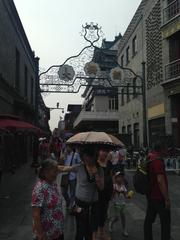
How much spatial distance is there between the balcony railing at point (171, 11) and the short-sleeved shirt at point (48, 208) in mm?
17848

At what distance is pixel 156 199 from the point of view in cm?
606

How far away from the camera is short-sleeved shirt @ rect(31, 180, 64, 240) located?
4.36m

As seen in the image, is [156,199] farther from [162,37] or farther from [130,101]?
[130,101]

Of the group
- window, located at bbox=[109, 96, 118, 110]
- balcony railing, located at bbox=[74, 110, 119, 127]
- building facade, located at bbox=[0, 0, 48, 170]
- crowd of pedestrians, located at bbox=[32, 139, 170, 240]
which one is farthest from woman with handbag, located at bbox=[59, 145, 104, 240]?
window, located at bbox=[109, 96, 118, 110]

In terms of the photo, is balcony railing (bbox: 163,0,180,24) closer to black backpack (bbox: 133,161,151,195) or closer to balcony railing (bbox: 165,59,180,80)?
balcony railing (bbox: 165,59,180,80)

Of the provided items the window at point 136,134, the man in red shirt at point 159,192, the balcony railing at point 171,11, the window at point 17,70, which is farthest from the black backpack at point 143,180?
the window at point 136,134

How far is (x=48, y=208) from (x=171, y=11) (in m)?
18.9

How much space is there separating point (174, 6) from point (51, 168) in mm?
18335

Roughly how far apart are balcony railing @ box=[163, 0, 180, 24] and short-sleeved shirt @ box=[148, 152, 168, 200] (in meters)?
15.9

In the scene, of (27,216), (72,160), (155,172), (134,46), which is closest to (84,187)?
(155,172)

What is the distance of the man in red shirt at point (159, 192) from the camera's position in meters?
5.98

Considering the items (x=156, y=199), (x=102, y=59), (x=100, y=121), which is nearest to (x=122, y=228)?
(x=156, y=199)

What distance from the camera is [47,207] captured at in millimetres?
4383

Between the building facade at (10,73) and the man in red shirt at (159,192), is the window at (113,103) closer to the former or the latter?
the building facade at (10,73)
